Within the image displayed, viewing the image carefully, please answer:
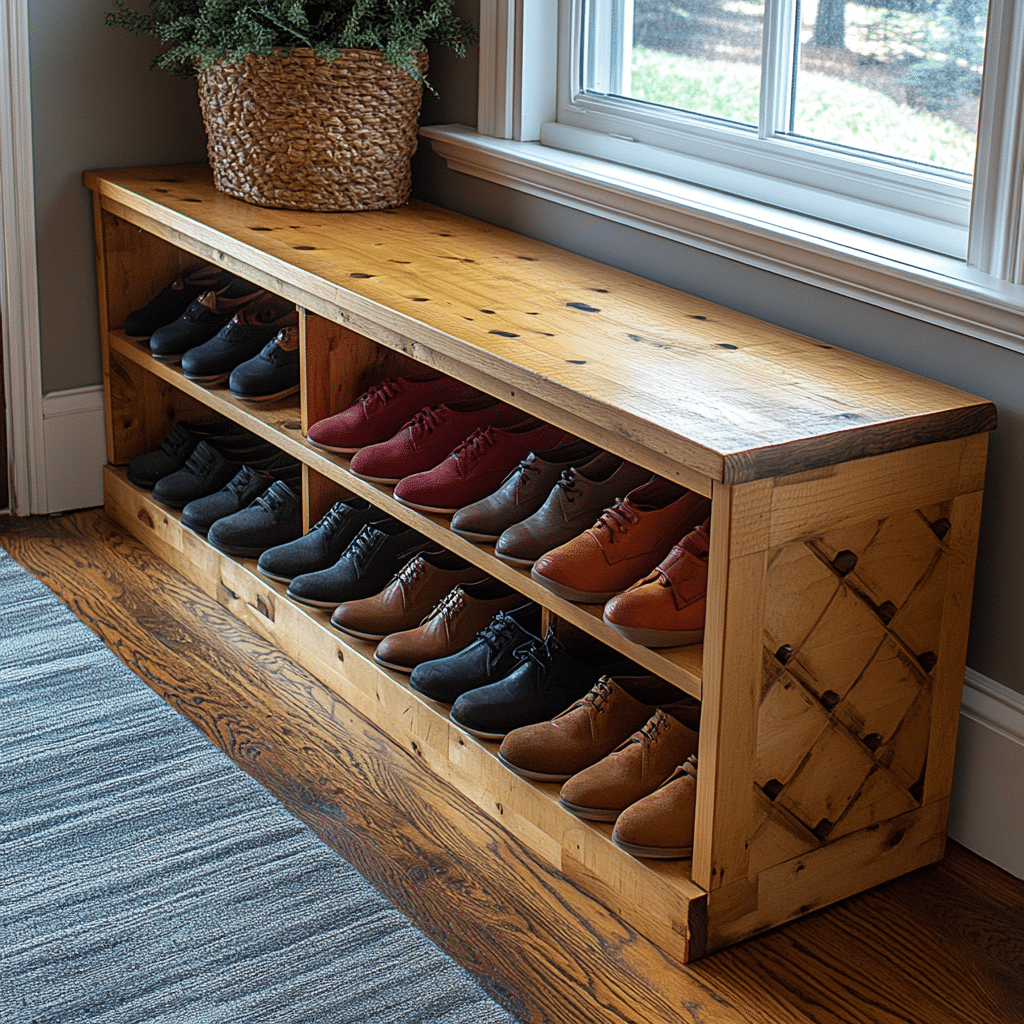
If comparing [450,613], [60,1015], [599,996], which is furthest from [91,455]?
[599,996]

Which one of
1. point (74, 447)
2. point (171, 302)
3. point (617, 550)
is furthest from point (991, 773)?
point (74, 447)

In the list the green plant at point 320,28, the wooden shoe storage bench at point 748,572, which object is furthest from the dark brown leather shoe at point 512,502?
the green plant at point 320,28

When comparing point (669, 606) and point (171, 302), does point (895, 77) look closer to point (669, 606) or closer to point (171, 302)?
point (669, 606)

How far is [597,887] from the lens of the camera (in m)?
1.72

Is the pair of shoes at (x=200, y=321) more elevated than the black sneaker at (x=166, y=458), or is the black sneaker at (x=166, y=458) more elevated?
the pair of shoes at (x=200, y=321)

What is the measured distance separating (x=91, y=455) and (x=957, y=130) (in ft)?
6.41

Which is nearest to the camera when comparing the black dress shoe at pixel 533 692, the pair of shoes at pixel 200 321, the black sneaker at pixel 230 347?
the black dress shoe at pixel 533 692

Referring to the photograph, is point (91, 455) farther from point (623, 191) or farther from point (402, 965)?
point (402, 965)

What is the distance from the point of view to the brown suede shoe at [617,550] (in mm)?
1708

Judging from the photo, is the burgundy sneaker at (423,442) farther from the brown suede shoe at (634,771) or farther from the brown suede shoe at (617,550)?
the brown suede shoe at (634,771)

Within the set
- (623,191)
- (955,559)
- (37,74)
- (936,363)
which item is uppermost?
(37,74)

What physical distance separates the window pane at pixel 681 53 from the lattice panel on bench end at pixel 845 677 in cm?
85

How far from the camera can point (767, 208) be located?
204 centimetres

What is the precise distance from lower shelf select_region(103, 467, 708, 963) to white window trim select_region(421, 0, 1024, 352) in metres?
0.79
